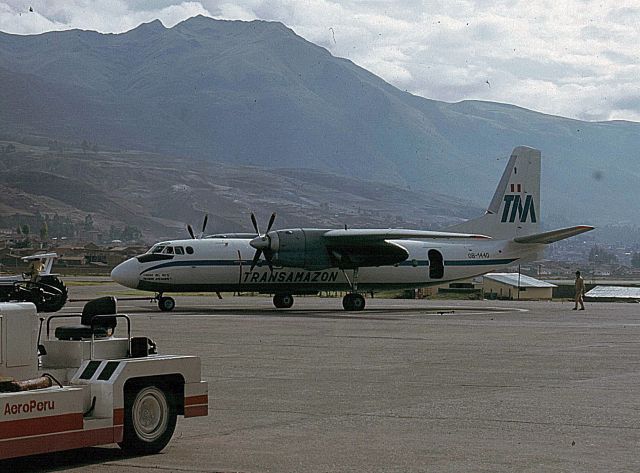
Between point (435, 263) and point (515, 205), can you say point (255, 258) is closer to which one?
point (435, 263)

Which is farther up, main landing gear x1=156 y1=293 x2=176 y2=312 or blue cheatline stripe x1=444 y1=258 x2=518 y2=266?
blue cheatline stripe x1=444 y1=258 x2=518 y2=266

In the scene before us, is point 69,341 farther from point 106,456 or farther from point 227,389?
point 227,389

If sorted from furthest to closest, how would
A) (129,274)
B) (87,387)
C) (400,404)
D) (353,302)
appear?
(353,302) < (129,274) < (400,404) < (87,387)

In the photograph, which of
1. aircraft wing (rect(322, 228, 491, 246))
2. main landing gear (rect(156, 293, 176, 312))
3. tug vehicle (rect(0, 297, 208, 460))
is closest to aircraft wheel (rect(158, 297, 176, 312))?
main landing gear (rect(156, 293, 176, 312))

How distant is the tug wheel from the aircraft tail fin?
38675 mm

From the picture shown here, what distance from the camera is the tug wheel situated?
10.4 m

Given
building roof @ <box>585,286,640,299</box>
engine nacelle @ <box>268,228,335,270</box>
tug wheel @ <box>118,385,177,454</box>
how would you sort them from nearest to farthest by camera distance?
tug wheel @ <box>118,385,177,454</box>, engine nacelle @ <box>268,228,335,270</box>, building roof @ <box>585,286,640,299</box>

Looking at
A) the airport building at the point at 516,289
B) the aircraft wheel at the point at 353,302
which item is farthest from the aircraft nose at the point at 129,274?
the airport building at the point at 516,289

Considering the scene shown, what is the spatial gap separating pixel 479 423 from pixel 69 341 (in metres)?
5.14

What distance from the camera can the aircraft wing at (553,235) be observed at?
4488 centimetres

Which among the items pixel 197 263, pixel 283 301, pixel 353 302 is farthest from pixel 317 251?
pixel 197 263

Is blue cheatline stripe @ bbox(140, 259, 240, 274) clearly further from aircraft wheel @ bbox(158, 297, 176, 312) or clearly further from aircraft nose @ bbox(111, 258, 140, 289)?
aircraft wheel @ bbox(158, 297, 176, 312)

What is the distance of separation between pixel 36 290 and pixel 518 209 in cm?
2239

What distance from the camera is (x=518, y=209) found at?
49219 mm
